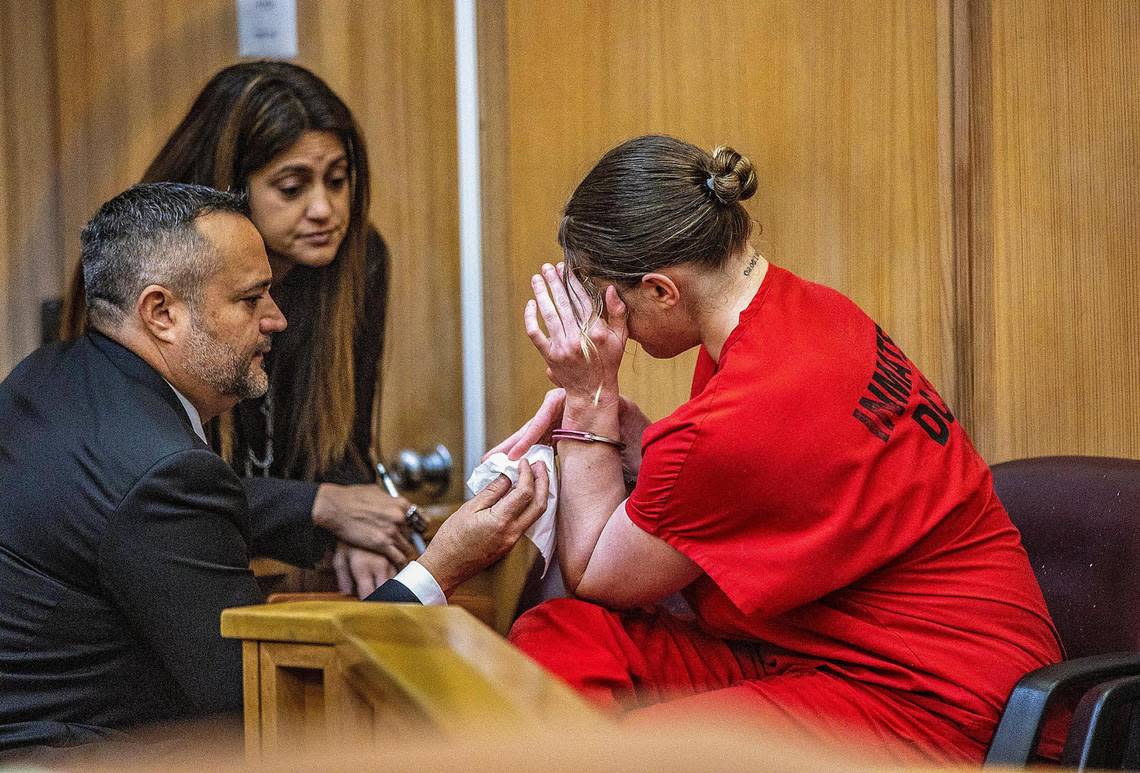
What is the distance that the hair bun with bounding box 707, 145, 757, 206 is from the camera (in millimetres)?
1888

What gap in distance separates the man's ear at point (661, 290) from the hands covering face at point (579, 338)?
5 centimetres

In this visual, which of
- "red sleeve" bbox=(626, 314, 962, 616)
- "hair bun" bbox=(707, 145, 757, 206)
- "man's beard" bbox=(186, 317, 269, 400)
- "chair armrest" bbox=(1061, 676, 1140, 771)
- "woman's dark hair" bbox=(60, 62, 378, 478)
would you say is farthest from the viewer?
"woman's dark hair" bbox=(60, 62, 378, 478)

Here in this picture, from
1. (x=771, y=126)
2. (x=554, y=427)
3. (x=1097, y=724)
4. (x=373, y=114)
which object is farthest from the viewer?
(x=373, y=114)

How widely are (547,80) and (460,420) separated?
2.88ft

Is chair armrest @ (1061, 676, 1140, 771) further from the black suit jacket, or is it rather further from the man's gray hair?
the man's gray hair

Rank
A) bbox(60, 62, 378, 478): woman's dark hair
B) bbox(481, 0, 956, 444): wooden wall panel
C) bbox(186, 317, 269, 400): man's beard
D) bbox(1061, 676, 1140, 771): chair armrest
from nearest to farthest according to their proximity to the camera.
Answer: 1. bbox(1061, 676, 1140, 771): chair armrest
2. bbox(186, 317, 269, 400): man's beard
3. bbox(60, 62, 378, 478): woman's dark hair
4. bbox(481, 0, 956, 444): wooden wall panel

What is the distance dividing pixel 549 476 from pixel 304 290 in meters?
0.98

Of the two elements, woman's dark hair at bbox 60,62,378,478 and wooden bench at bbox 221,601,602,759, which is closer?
wooden bench at bbox 221,601,602,759

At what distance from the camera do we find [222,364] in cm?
202

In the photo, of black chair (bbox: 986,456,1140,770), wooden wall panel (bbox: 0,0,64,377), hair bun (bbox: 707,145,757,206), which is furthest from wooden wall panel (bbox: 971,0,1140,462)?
wooden wall panel (bbox: 0,0,64,377)

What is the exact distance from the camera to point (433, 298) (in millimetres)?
3260

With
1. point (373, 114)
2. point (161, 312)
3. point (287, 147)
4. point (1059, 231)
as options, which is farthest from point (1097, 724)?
point (373, 114)

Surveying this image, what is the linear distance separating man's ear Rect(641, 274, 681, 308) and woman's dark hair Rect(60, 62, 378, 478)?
40.6 inches

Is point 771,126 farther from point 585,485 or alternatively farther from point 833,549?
point 833,549
